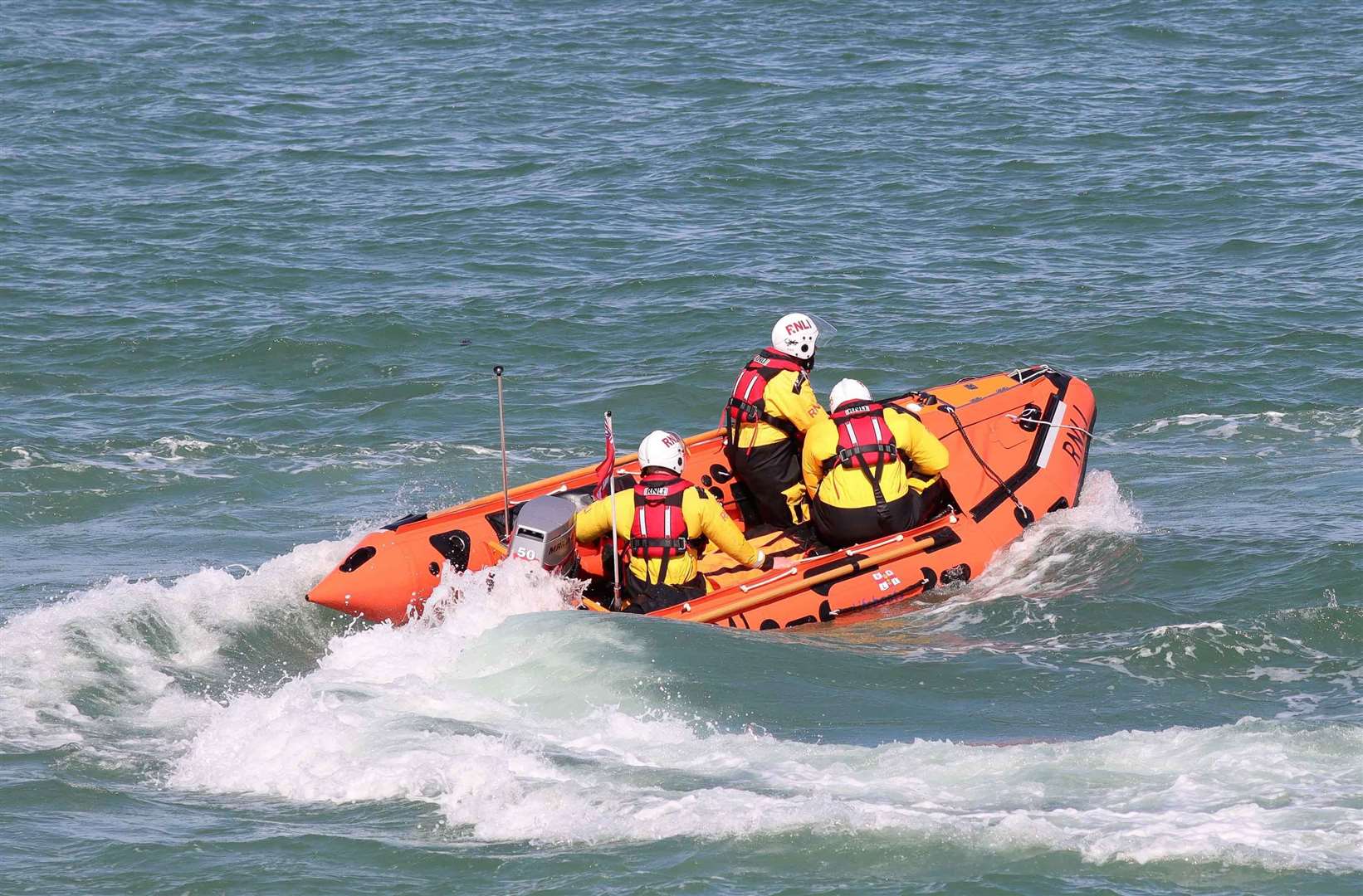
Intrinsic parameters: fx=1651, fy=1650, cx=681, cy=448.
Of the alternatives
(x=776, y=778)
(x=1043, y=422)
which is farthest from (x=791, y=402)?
(x=776, y=778)

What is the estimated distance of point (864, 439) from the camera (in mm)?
8219

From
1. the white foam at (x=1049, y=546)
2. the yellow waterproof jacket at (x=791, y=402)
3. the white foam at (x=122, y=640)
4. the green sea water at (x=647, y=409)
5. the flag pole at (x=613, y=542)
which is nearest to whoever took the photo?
the green sea water at (x=647, y=409)

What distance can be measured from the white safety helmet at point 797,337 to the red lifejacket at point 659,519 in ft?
4.39

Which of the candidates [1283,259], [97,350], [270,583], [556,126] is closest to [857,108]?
[556,126]

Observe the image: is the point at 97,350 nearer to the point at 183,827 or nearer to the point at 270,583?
the point at 270,583

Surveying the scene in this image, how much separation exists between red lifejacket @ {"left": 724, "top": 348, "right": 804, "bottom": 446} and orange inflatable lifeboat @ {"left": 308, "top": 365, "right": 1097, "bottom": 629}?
54 cm

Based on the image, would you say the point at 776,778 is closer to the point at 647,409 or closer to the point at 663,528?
the point at 663,528

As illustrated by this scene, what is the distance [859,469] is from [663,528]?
1175 mm

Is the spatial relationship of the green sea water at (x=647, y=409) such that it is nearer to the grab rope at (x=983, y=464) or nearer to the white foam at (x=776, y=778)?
the white foam at (x=776, y=778)

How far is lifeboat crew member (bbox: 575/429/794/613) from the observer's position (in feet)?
25.1

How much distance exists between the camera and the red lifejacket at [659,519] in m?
7.65

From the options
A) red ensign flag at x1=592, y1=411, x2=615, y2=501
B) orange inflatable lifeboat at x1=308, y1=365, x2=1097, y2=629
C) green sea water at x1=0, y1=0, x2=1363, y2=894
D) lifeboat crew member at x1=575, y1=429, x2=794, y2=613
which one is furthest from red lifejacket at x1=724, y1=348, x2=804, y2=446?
green sea water at x1=0, y1=0, x2=1363, y2=894

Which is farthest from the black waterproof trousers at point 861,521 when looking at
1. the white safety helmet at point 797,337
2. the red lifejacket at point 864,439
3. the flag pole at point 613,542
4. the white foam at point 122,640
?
the white foam at point 122,640

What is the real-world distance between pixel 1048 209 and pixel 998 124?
2877 mm
